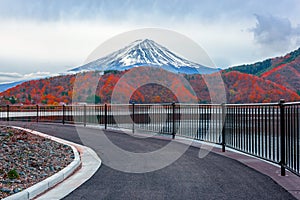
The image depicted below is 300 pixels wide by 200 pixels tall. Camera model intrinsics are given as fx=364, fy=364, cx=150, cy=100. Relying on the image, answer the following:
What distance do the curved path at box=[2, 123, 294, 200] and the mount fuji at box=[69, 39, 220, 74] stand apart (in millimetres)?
22841

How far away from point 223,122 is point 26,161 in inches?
225

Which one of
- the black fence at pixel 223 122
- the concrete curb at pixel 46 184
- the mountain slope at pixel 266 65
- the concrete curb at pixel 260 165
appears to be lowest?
the concrete curb at pixel 260 165

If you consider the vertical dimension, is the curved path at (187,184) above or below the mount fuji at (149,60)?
below

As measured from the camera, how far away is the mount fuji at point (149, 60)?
32500mm

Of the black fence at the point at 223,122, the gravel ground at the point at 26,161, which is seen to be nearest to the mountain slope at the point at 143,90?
the black fence at the point at 223,122

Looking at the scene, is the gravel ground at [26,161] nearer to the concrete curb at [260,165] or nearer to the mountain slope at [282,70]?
the concrete curb at [260,165]

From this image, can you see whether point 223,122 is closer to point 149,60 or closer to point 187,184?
point 187,184

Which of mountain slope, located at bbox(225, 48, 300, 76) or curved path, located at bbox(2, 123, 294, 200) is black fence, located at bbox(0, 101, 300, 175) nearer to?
curved path, located at bbox(2, 123, 294, 200)

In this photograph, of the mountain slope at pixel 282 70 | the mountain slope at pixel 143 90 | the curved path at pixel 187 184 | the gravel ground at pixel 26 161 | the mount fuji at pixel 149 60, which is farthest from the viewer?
the mountain slope at pixel 282 70

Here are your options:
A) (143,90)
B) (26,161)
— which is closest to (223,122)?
(26,161)

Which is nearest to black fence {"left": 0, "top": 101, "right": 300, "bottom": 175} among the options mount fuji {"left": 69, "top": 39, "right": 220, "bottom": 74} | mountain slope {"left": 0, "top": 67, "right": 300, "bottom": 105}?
mountain slope {"left": 0, "top": 67, "right": 300, "bottom": 105}

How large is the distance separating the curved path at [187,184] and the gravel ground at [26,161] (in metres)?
0.93

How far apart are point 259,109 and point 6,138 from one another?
7.01 metres

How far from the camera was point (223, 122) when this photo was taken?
10.8 metres
